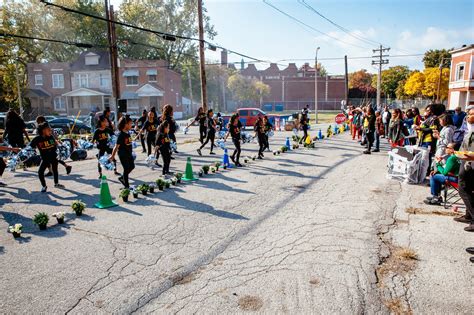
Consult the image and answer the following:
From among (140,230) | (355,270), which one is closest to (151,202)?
(140,230)

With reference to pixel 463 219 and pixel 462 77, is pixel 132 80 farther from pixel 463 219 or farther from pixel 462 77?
pixel 463 219

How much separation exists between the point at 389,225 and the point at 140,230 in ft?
14.2

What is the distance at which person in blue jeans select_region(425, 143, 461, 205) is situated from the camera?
20.5ft

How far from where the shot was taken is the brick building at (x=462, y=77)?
126 ft

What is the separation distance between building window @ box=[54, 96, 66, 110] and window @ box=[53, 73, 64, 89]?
5.19 ft

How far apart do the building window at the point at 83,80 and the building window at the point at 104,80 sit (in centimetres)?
195

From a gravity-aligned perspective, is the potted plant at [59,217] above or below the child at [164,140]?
below

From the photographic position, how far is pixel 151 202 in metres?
7.52

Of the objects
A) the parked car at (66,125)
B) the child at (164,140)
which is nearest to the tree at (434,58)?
the parked car at (66,125)

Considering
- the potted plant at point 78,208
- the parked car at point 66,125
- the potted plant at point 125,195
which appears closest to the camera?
the potted plant at point 78,208

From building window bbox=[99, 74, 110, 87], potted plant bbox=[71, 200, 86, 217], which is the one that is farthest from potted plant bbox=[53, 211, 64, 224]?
building window bbox=[99, 74, 110, 87]

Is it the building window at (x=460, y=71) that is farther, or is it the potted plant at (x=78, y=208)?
the building window at (x=460, y=71)

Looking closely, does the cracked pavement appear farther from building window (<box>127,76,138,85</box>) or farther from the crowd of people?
building window (<box>127,76,138,85</box>)

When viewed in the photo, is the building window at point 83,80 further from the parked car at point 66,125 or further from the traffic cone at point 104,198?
the traffic cone at point 104,198
